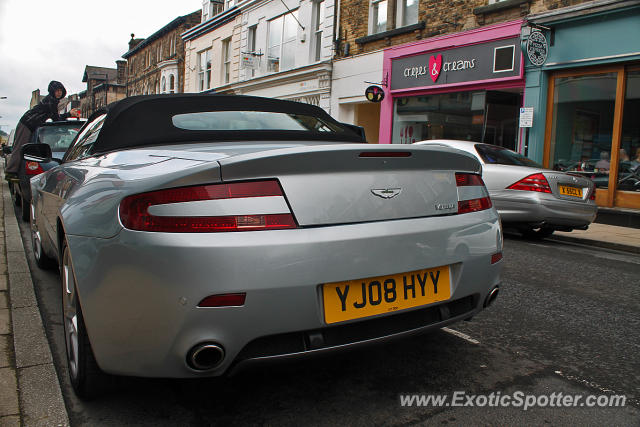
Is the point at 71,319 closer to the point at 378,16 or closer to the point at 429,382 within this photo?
the point at 429,382

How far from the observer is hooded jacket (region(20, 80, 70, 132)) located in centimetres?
892

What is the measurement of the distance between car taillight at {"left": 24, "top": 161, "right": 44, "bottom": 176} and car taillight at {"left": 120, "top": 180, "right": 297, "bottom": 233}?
6.09 metres

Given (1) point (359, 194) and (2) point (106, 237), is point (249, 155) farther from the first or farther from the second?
(2) point (106, 237)

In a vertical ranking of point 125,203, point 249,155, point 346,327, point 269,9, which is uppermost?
point 269,9

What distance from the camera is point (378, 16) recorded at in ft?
55.0

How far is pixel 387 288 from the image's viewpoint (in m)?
2.16

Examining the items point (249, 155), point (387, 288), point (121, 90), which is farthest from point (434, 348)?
point (121, 90)

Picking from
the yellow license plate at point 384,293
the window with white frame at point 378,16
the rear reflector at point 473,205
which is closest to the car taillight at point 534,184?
the rear reflector at point 473,205

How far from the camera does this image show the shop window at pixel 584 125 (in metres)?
11.1

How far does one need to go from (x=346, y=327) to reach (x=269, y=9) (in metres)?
22.3

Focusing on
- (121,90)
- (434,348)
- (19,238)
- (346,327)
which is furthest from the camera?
(121,90)

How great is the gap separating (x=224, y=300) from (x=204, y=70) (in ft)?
97.1

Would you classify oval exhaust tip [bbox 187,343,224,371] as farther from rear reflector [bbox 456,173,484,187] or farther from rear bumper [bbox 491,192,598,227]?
rear bumper [bbox 491,192,598,227]

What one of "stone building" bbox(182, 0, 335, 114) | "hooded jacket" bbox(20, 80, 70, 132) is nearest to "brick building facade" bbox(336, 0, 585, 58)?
"stone building" bbox(182, 0, 335, 114)
